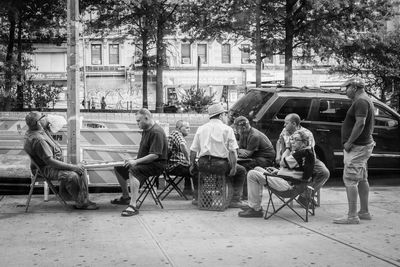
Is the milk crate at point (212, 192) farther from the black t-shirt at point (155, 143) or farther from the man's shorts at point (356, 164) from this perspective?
the man's shorts at point (356, 164)

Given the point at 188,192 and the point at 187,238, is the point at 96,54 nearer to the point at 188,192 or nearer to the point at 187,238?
the point at 188,192

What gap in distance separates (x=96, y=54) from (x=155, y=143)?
4685 centimetres

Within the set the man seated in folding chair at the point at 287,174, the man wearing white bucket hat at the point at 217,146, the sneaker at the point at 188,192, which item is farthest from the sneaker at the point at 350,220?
the sneaker at the point at 188,192

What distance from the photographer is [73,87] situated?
28.3ft

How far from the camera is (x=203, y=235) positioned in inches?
254

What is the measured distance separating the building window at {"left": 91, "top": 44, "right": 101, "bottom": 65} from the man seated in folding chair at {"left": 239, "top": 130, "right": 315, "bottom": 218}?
47050 mm

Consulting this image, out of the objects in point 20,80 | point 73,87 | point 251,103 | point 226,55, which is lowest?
point 251,103

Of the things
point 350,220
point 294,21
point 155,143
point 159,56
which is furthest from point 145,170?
point 159,56

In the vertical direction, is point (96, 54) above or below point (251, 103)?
above

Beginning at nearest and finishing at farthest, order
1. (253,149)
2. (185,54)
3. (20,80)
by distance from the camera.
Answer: (253,149), (20,80), (185,54)

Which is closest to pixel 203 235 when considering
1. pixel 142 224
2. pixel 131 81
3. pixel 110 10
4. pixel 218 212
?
pixel 142 224

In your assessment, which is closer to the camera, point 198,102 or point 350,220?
point 350,220

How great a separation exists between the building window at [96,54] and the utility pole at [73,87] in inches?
1778

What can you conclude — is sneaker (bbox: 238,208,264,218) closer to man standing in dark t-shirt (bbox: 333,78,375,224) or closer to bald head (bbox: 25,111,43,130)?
man standing in dark t-shirt (bbox: 333,78,375,224)
